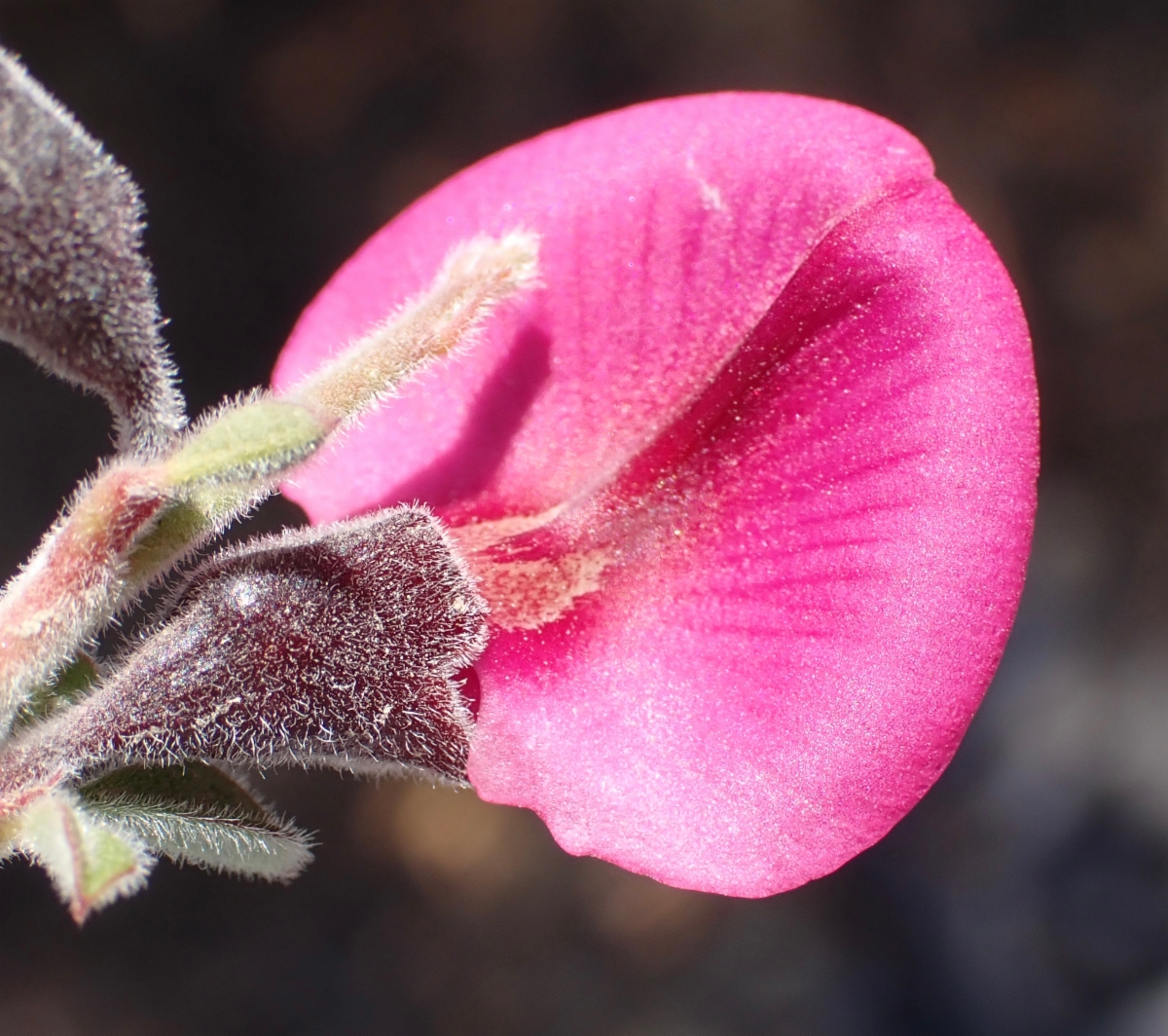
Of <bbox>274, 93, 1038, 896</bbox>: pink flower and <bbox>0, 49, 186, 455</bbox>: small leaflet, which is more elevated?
<bbox>0, 49, 186, 455</bbox>: small leaflet

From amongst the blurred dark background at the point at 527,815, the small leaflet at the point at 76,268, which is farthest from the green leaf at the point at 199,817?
the blurred dark background at the point at 527,815

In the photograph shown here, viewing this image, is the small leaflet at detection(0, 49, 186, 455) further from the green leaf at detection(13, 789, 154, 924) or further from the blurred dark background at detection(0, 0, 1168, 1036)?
the blurred dark background at detection(0, 0, 1168, 1036)

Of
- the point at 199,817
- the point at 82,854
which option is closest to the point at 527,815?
the point at 199,817

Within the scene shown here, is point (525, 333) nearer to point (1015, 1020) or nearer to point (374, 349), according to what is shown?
point (374, 349)

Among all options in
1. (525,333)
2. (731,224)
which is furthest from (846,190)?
(525,333)

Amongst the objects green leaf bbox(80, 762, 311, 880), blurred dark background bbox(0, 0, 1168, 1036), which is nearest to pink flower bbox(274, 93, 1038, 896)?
green leaf bbox(80, 762, 311, 880)

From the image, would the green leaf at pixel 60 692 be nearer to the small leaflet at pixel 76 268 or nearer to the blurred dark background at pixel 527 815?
Result: the small leaflet at pixel 76 268

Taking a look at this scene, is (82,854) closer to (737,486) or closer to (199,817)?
(199,817)
